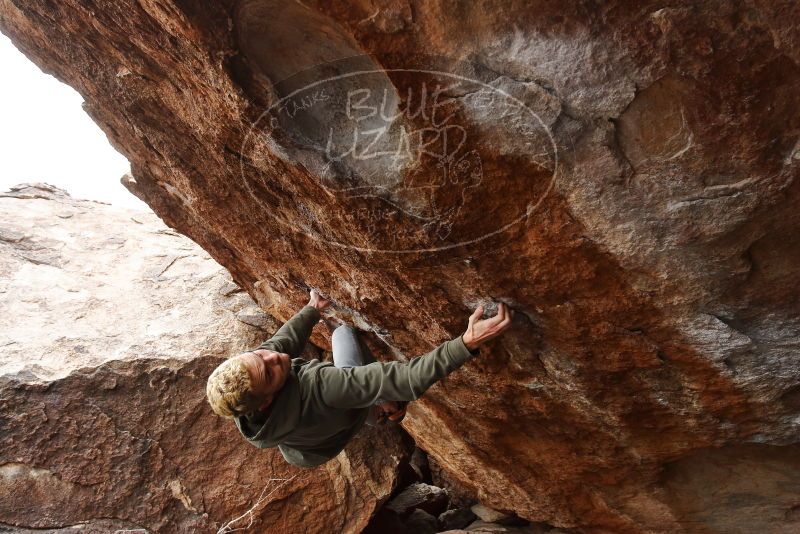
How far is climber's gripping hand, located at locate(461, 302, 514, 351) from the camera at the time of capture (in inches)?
112

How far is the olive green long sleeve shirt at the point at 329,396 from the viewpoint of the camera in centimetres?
283

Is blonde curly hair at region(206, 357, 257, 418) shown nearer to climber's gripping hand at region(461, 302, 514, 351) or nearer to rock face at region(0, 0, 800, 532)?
rock face at region(0, 0, 800, 532)

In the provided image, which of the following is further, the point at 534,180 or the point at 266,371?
the point at 266,371

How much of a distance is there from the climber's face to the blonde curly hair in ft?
0.13

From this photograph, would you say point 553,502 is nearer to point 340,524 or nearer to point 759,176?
point 340,524

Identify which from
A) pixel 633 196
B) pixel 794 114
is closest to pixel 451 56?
pixel 633 196

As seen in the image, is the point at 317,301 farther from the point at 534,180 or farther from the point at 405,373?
the point at 534,180

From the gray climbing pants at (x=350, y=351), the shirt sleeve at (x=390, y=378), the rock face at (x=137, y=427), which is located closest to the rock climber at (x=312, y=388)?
the shirt sleeve at (x=390, y=378)

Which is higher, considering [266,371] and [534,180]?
[534,180]

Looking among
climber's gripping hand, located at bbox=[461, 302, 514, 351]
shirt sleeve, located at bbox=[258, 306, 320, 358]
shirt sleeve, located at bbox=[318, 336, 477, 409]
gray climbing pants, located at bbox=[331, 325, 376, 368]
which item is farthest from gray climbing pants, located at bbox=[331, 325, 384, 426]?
climber's gripping hand, located at bbox=[461, 302, 514, 351]

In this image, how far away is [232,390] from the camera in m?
2.79

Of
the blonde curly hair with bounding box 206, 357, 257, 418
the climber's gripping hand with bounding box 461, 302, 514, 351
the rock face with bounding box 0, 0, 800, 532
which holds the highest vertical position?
the rock face with bounding box 0, 0, 800, 532

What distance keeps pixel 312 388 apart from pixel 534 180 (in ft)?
5.43

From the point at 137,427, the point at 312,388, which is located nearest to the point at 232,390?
the point at 312,388
